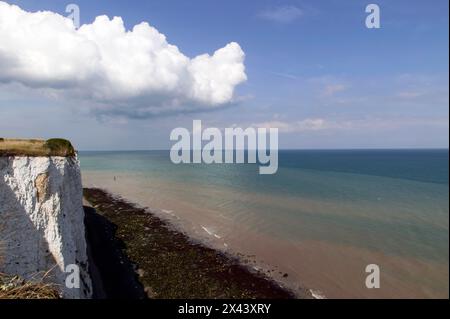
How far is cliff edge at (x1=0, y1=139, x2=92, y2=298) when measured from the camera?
14344 mm

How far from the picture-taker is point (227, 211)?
49.7 m

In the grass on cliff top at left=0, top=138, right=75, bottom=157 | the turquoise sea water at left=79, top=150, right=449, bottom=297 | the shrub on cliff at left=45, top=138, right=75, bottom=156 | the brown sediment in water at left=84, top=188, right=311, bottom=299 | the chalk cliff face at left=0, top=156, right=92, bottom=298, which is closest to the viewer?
the chalk cliff face at left=0, top=156, right=92, bottom=298

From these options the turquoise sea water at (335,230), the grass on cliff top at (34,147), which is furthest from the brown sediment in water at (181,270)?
the grass on cliff top at (34,147)

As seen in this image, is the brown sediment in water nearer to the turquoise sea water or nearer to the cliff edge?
the turquoise sea water

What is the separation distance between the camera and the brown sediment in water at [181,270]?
76.3 ft

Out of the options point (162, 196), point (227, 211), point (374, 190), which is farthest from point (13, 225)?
point (374, 190)

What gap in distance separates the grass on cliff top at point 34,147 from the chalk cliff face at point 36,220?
0.35m

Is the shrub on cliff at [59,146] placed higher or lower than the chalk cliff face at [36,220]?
higher

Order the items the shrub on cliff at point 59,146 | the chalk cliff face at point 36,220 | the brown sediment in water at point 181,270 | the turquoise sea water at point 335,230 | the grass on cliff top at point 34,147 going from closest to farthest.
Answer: the chalk cliff face at point 36,220
the grass on cliff top at point 34,147
the shrub on cliff at point 59,146
the brown sediment in water at point 181,270
the turquoise sea water at point 335,230

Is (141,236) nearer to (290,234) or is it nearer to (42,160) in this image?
(290,234)

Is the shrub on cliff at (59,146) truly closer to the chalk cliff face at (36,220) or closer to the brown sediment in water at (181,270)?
the chalk cliff face at (36,220)

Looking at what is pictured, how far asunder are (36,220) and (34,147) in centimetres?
390

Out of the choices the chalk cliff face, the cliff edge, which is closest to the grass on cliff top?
the cliff edge

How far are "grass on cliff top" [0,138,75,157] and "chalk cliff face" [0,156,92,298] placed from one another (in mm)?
353
